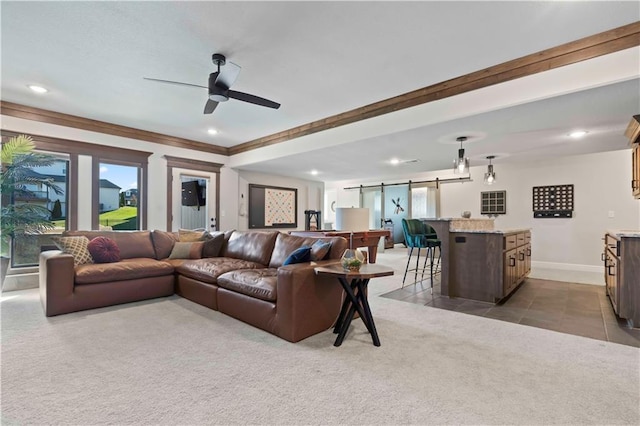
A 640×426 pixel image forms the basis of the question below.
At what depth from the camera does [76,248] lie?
3.68m

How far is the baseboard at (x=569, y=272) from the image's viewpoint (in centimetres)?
521

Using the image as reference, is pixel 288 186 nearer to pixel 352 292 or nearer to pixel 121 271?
pixel 121 271

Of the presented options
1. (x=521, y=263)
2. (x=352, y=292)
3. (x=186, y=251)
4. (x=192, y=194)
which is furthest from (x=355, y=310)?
(x=192, y=194)

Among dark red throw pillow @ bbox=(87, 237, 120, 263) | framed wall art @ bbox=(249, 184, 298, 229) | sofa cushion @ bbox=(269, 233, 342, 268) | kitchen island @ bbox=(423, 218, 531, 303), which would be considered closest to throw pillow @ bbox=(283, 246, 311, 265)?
sofa cushion @ bbox=(269, 233, 342, 268)

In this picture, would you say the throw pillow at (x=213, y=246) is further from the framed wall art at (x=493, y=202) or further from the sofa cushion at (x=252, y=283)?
the framed wall art at (x=493, y=202)

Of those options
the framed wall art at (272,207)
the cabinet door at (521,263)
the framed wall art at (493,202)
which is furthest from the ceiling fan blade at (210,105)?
the framed wall art at (493,202)

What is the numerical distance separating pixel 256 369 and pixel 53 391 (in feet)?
3.83

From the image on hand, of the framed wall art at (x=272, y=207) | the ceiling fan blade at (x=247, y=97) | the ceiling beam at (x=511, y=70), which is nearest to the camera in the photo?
the ceiling beam at (x=511, y=70)

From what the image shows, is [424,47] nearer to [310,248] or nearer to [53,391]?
[310,248]

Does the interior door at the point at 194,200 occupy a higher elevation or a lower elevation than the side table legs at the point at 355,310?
higher

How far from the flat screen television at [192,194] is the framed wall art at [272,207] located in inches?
44.8

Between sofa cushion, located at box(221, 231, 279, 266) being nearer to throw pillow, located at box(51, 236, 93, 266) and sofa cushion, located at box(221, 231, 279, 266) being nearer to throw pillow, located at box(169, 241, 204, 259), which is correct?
throw pillow, located at box(169, 241, 204, 259)

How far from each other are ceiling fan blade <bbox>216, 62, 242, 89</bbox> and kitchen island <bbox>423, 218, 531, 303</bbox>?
311 cm

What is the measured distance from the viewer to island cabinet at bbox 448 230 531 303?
3722 millimetres
